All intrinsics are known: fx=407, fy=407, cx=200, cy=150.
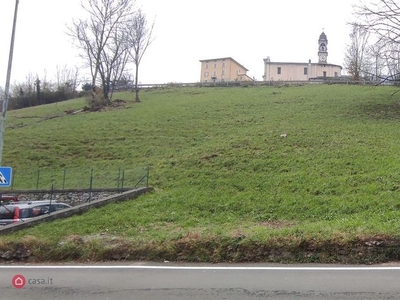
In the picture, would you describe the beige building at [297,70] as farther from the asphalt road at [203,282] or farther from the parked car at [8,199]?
the asphalt road at [203,282]

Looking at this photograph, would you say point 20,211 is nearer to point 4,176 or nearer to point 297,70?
point 4,176

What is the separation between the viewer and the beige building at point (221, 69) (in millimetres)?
105125

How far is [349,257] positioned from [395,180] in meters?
7.62

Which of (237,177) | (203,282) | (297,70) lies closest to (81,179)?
(237,177)

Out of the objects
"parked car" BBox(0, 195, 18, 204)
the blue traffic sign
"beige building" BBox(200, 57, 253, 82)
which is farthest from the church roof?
the blue traffic sign

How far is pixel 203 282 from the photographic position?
7.70 m

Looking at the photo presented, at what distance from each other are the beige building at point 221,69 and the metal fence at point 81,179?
8330 cm

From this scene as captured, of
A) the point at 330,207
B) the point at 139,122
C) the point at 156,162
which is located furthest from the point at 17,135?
the point at 330,207

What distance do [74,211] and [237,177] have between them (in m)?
7.17

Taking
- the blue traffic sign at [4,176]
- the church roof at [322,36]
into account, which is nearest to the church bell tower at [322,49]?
the church roof at [322,36]

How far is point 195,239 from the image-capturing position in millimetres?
9984

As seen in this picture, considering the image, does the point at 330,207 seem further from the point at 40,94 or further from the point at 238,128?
the point at 40,94

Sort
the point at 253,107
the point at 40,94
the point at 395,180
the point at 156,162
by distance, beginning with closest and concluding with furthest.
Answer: the point at 395,180 < the point at 156,162 < the point at 253,107 < the point at 40,94

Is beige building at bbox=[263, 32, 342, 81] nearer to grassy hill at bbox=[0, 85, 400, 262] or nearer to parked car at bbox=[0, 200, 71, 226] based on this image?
grassy hill at bbox=[0, 85, 400, 262]
